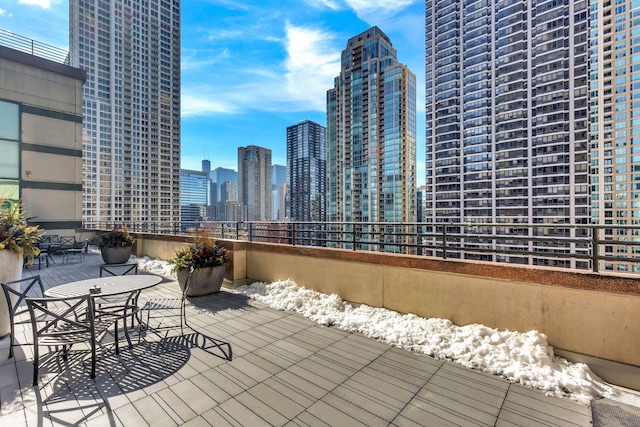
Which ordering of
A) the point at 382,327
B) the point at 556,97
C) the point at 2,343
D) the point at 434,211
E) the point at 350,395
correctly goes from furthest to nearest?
the point at 434,211 → the point at 556,97 → the point at 382,327 → the point at 2,343 → the point at 350,395

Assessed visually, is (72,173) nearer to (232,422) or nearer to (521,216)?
(232,422)

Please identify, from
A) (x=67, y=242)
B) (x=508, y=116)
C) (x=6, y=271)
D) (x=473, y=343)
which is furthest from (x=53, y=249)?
(x=508, y=116)

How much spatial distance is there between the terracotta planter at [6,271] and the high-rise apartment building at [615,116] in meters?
114

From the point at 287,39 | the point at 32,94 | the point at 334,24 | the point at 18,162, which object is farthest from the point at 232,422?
the point at 334,24

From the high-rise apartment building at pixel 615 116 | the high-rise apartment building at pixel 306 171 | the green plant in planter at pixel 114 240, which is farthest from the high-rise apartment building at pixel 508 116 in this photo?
the green plant in planter at pixel 114 240

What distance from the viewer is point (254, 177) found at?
166 m

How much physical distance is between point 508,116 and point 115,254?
107 metres

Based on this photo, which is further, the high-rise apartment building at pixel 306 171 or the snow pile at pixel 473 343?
the high-rise apartment building at pixel 306 171

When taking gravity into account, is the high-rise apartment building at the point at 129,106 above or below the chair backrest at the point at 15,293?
above

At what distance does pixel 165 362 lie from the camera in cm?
315

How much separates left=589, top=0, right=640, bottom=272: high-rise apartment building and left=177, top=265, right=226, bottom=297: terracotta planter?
111 metres

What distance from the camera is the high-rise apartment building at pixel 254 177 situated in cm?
16475

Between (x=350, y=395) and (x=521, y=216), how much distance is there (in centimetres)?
10063

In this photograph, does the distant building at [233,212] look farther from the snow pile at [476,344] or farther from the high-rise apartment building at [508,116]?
the snow pile at [476,344]
